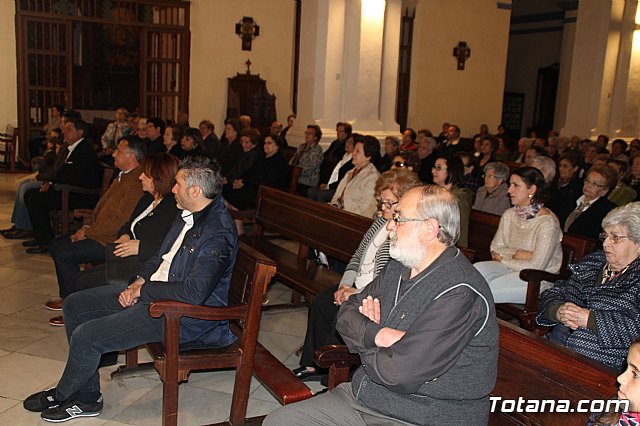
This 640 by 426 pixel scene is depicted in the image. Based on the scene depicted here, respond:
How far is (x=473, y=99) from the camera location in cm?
1598

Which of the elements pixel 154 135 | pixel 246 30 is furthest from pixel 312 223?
pixel 246 30

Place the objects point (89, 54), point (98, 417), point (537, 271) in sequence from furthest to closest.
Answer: point (89, 54) → point (537, 271) → point (98, 417)

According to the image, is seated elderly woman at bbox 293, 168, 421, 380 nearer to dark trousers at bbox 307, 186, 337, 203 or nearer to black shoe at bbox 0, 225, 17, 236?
dark trousers at bbox 307, 186, 337, 203

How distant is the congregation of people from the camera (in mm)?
2346

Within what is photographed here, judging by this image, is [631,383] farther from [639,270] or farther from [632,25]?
[632,25]

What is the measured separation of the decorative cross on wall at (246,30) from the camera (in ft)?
44.6

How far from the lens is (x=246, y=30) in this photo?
13609mm

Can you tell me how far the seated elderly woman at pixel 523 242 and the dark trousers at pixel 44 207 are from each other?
428cm

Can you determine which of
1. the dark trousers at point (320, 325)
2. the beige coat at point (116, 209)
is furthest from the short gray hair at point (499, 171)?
the beige coat at point (116, 209)

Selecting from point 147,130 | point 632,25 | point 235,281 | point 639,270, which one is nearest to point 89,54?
point 147,130

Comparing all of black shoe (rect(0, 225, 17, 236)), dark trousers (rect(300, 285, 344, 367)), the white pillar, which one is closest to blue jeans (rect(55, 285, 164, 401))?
dark trousers (rect(300, 285, 344, 367))

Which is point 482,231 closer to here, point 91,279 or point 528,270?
point 528,270

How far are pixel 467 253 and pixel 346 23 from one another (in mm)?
6106

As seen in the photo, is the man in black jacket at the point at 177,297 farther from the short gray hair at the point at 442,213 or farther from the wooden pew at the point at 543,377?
the wooden pew at the point at 543,377
